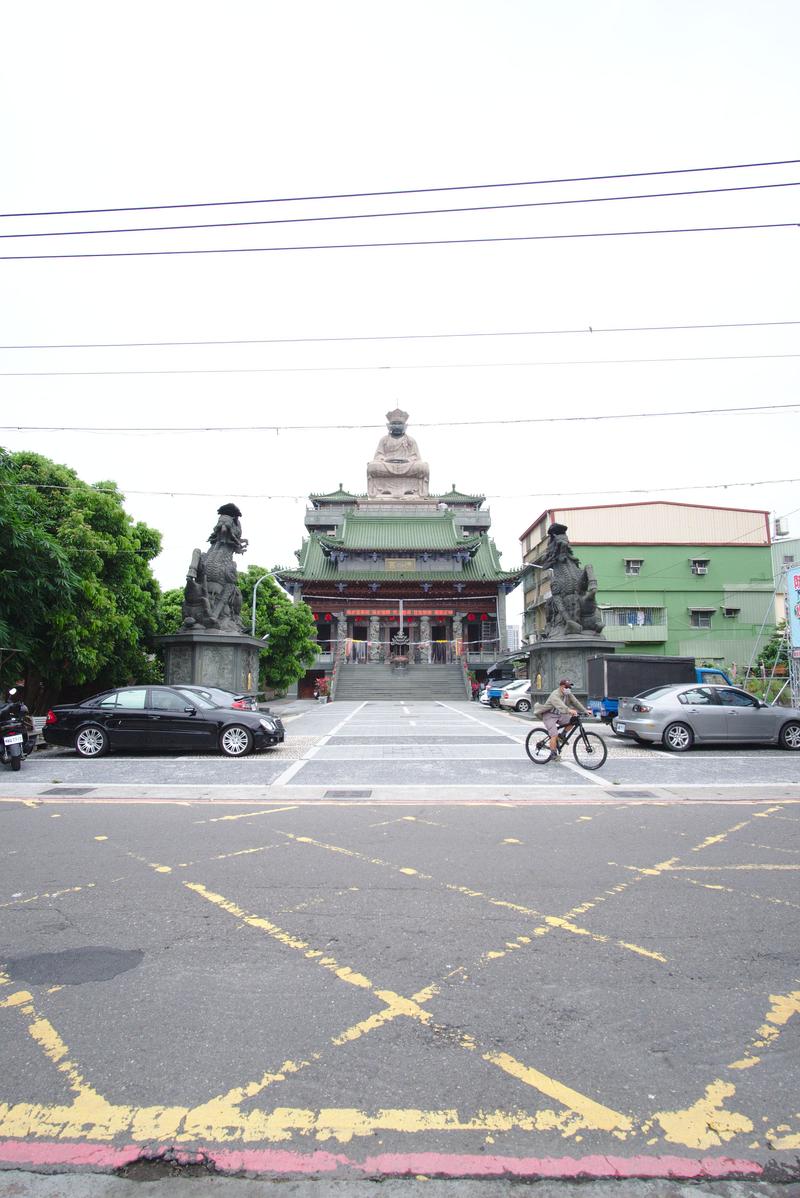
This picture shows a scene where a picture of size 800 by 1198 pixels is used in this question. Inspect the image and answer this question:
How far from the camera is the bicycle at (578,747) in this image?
11.1 metres

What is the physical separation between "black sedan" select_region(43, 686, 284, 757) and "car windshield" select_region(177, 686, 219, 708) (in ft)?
0.40

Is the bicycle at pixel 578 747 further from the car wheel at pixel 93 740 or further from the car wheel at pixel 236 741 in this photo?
the car wheel at pixel 93 740

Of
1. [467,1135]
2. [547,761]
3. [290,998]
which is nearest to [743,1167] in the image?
[467,1135]

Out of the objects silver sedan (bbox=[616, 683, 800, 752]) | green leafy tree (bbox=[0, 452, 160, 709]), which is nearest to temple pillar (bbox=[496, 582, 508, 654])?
green leafy tree (bbox=[0, 452, 160, 709])

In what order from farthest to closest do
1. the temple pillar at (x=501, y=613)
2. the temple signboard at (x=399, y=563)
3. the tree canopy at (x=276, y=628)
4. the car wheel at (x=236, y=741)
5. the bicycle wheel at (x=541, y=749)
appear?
the temple signboard at (x=399, y=563) → the temple pillar at (x=501, y=613) → the tree canopy at (x=276, y=628) → the car wheel at (x=236, y=741) → the bicycle wheel at (x=541, y=749)

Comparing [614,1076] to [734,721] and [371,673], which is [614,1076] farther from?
[371,673]

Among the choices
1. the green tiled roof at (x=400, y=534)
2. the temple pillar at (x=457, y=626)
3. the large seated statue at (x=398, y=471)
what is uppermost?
the large seated statue at (x=398, y=471)

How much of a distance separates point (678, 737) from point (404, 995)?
1128 cm

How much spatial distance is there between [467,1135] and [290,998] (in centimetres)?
123

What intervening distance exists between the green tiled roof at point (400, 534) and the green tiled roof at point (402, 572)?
153 centimetres

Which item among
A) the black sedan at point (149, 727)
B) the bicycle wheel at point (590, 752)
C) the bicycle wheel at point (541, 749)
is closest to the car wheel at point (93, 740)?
the black sedan at point (149, 727)

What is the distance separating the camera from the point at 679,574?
Answer: 47812mm

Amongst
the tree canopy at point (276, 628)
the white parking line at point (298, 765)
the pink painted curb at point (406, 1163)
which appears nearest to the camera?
the pink painted curb at point (406, 1163)

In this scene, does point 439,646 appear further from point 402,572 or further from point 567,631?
point 567,631
